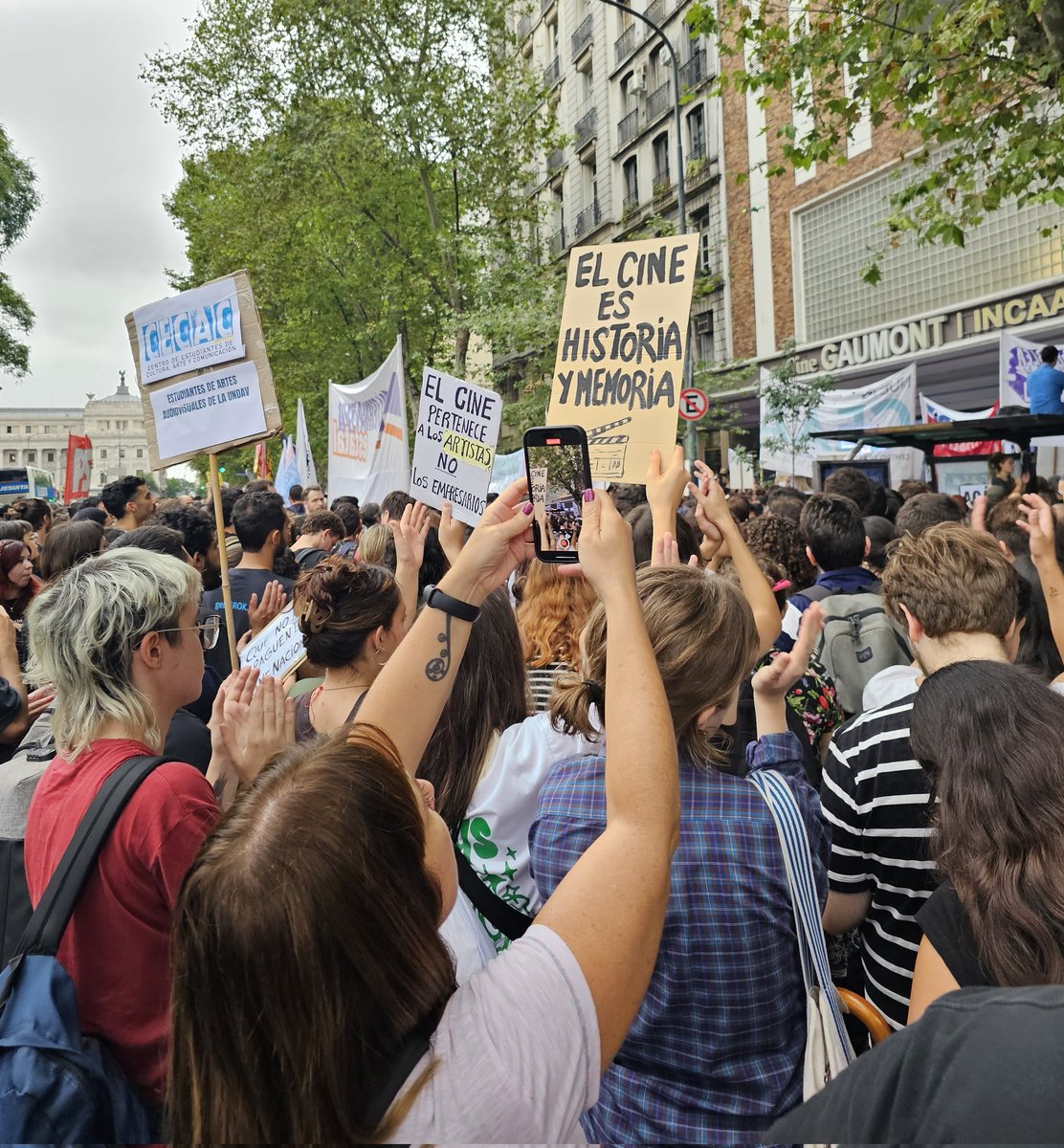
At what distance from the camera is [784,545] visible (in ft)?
14.8

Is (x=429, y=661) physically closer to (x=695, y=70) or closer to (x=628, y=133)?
(x=695, y=70)

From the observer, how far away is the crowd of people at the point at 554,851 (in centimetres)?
104

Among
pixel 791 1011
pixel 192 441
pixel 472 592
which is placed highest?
pixel 192 441

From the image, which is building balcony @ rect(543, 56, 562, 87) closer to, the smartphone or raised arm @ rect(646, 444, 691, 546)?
raised arm @ rect(646, 444, 691, 546)

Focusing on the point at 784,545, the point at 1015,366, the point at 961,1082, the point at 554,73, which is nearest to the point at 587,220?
the point at 554,73

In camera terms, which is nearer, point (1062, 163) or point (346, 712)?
point (346, 712)

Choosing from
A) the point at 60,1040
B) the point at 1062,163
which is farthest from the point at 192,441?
the point at 1062,163

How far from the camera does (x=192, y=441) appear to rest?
441 centimetres

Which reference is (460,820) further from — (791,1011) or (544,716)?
(791,1011)

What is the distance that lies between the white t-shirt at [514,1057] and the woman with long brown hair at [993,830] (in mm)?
589

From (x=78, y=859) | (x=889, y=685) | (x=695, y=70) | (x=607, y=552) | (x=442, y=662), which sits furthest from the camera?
(x=695, y=70)

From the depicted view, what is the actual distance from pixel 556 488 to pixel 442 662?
484 mm

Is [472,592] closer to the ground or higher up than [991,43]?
closer to the ground

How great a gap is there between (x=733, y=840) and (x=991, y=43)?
716 centimetres
